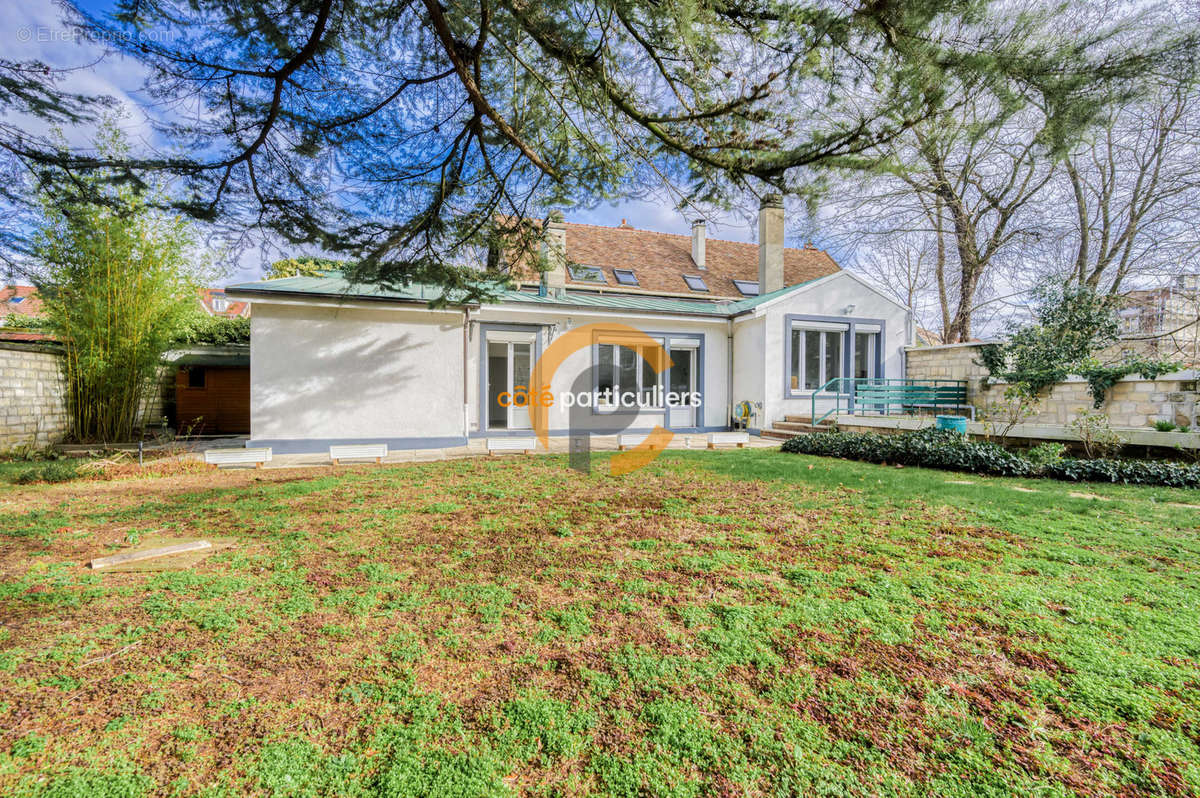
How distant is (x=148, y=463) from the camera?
307 inches

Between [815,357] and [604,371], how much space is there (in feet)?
20.1

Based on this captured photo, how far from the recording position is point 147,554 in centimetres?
374

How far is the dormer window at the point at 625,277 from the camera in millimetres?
16281

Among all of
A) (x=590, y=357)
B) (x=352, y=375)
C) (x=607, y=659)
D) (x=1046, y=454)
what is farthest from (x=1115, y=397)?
(x=352, y=375)

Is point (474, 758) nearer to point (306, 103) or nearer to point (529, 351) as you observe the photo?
point (306, 103)

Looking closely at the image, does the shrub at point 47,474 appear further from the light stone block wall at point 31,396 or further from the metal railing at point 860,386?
the metal railing at point 860,386

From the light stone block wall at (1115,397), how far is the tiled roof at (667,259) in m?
6.45

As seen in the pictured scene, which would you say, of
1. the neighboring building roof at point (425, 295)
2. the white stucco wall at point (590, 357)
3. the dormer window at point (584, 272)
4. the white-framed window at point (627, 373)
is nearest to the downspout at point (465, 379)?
the white stucco wall at point (590, 357)

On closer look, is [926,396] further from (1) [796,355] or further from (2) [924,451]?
(2) [924,451]

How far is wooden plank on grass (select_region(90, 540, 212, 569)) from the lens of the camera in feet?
11.7

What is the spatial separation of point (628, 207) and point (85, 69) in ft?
16.2

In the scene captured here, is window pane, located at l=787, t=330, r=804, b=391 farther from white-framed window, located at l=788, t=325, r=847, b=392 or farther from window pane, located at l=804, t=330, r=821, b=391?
window pane, located at l=804, t=330, r=821, b=391

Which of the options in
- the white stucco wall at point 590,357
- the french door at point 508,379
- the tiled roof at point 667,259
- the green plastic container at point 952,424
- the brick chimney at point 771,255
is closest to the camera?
the green plastic container at point 952,424

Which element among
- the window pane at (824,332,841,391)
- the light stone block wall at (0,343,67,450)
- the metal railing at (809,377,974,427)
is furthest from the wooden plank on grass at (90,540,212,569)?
the window pane at (824,332,841,391)
